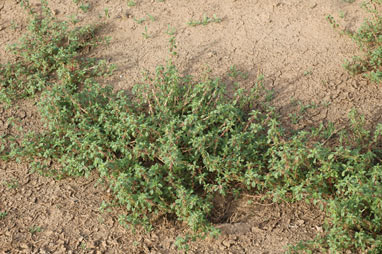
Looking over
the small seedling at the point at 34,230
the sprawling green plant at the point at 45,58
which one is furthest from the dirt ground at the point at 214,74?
the sprawling green plant at the point at 45,58

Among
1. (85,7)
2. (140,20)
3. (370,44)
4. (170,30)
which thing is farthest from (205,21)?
(370,44)

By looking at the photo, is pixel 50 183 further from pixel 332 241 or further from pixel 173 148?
pixel 332 241

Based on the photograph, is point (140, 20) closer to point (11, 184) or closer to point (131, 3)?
point (131, 3)

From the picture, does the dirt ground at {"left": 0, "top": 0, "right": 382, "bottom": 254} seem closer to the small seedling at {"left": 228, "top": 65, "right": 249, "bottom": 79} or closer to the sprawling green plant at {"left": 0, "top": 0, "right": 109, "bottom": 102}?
the small seedling at {"left": 228, "top": 65, "right": 249, "bottom": 79}

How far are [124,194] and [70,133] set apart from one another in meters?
0.86

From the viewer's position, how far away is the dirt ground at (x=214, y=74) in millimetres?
3730

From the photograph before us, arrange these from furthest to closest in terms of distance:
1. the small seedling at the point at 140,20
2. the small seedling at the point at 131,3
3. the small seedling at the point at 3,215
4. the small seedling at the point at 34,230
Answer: the small seedling at the point at 131,3, the small seedling at the point at 140,20, the small seedling at the point at 3,215, the small seedling at the point at 34,230

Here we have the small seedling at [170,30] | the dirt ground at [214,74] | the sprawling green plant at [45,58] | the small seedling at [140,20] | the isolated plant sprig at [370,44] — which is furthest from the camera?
the small seedling at [140,20]

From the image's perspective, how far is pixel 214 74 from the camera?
196 inches

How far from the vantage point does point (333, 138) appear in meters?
4.27

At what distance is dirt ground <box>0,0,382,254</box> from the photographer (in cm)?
→ 373

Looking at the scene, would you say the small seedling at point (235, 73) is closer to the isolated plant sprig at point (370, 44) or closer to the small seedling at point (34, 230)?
the isolated plant sprig at point (370, 44)

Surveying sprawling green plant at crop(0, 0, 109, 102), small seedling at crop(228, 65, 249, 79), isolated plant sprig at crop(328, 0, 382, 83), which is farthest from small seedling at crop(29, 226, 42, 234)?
isolated plant sprig at crop(328, 0, 382, 83)

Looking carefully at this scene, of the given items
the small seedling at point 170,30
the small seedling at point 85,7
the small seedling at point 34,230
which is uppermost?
the small seedling at point 85,7
